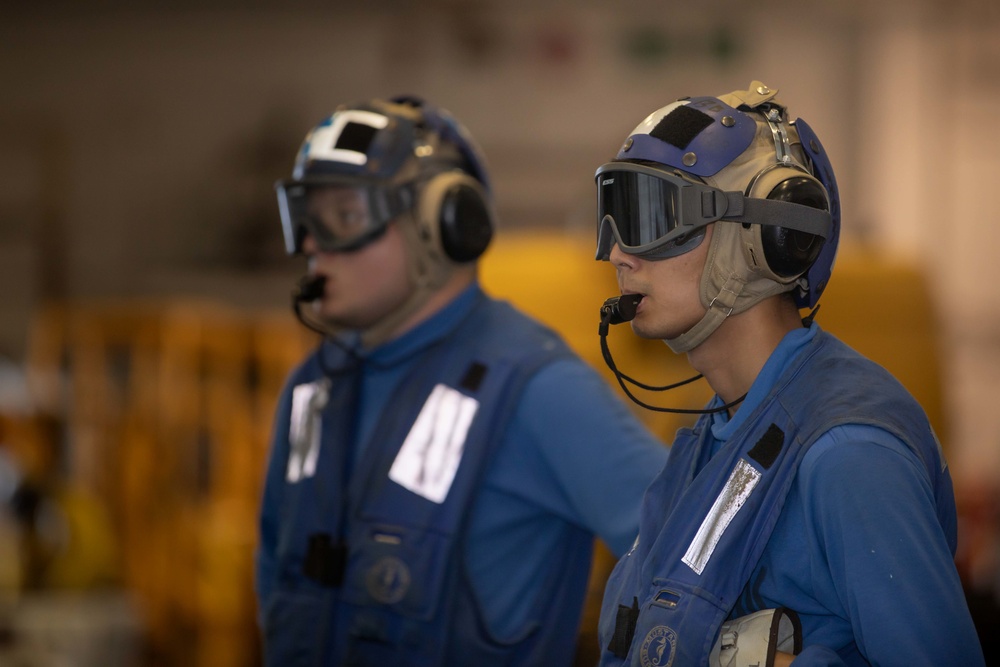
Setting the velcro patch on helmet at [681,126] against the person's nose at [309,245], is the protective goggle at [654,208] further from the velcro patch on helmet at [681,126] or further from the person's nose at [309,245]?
the person's nose at [309,245]

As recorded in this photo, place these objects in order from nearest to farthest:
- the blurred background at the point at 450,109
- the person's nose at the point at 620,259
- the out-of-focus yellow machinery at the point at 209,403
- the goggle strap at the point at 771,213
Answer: the goggle strap at the point at 771,213
the person's nose at the point at 620,259
the out-of-focus yellow machinery at the point at 209,403
the blurred background at the point at 450,109

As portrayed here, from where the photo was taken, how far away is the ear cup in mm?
2512

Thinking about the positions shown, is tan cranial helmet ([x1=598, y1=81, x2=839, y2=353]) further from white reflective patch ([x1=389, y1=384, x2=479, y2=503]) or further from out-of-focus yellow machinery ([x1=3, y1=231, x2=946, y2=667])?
out-of-focus yellow machinery ([x1=3, y1=231, x2=946, y2=667])

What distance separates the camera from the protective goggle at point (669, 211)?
159cm

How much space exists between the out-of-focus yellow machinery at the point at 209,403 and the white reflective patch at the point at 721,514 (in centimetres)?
365

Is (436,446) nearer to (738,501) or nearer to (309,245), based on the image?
(309,245)

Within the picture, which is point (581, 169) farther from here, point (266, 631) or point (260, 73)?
point (266, 631)

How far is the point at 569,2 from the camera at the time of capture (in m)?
10.1

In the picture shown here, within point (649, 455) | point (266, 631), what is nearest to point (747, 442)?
point (649, 455)

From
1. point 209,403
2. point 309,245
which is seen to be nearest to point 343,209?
point 309,245

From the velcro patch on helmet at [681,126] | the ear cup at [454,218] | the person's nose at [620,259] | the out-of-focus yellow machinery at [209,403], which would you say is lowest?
the out-of-focus yellow machinery at [209,403]

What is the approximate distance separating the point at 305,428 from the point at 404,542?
43cm

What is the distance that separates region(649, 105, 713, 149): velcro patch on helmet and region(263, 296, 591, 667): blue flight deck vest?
2.67ft

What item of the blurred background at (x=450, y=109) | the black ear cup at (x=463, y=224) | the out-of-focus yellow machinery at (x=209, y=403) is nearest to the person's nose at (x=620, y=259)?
the black ear cup at (x=463, y=224)
